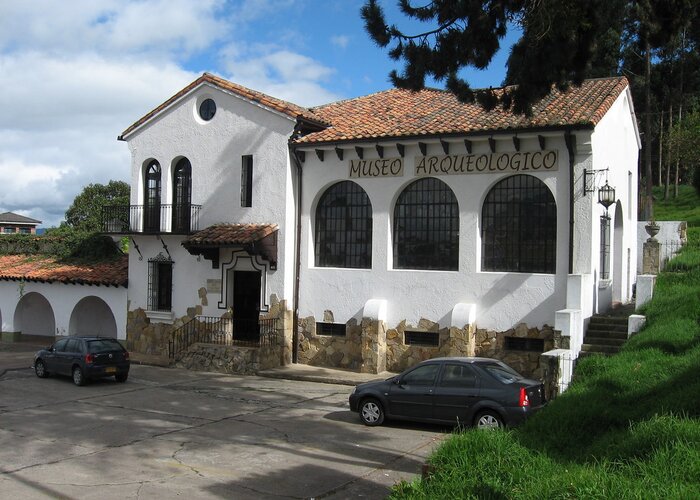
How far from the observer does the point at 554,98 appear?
729 inches

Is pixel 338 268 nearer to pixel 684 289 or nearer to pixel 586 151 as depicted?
pixel 586 151

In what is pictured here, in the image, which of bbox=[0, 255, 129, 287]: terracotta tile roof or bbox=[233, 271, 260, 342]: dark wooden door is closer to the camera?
bbox=[233, 271, 260, 342]: dark wooden door

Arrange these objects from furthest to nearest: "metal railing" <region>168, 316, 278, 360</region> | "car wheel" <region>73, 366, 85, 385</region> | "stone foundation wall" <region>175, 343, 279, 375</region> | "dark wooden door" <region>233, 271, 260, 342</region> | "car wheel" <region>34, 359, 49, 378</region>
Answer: "dark wooden door" <region>233, 271, 260, 342</region>, "metal railing" <region>168, 316, 278, 360</region>, "stone foundation wall" <region>175, 343, 279, 375</region>, "car wheel" <region>34, 359, 49, 378</region>, "car wheel" <region>73, 366, 85, 385</region>

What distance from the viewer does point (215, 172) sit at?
2136cm

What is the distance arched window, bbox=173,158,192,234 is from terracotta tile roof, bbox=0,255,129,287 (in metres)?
3.08

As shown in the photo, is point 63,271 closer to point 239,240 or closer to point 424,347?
point 239,240

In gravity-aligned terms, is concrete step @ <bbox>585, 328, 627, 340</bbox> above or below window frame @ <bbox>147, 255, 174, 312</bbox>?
below

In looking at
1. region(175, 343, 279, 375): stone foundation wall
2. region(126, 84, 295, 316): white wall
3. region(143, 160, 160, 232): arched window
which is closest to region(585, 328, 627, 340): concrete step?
region(126, 84, 295, 316): white wall

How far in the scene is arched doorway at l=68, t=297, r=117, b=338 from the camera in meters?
25.9

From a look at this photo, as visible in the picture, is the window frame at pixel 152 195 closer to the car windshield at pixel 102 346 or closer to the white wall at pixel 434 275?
the car windshield at pixel 102 346

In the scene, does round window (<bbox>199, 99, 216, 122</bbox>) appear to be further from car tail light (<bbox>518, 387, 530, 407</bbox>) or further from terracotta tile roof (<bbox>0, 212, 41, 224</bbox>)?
terracotta tile roof (<bbox>0, 212, 41, 224</bbox>)

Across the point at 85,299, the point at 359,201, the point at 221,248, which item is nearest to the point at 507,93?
the point at 359,201

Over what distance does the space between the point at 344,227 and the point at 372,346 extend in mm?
3753

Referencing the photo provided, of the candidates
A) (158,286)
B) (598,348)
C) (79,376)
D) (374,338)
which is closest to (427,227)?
(374,338)
